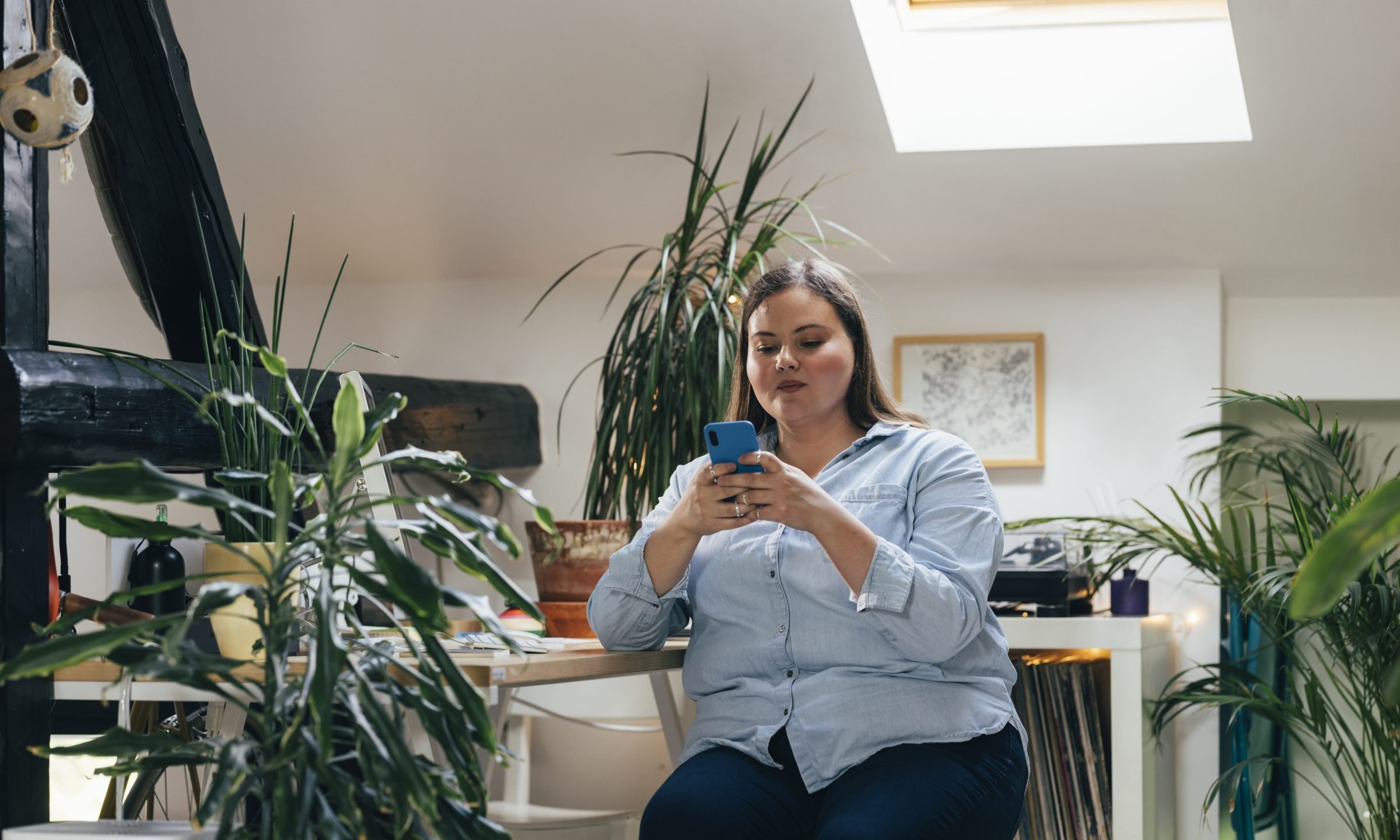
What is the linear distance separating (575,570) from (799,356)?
27.5 inches

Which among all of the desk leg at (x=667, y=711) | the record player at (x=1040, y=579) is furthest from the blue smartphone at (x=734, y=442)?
the record player at (x=1040, y=579)

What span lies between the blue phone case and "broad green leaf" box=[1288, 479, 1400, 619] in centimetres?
91

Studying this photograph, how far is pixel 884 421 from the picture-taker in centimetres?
197

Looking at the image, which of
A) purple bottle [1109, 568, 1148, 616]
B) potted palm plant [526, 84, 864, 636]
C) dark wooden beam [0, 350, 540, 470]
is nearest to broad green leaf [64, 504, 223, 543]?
dark wooden beam [0, 350, 540, 470]

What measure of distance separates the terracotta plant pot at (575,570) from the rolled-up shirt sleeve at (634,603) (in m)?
0.43

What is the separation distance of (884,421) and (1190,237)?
1.94 meters

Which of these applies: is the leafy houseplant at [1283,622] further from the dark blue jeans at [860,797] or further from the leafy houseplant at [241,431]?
the leafy houseplant at [241,431]

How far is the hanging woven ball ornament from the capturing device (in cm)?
171

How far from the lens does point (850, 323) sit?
198 cm

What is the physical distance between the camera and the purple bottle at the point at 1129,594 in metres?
3.28

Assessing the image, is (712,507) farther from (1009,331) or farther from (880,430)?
(1009,331)

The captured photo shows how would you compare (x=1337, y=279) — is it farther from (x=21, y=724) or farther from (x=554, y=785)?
(x=21, y=724)

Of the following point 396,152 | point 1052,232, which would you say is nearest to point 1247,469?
point 1052,232

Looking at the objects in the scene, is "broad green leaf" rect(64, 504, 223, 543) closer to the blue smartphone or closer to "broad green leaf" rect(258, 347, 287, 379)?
"broad green leaf" rect(258, 347, 287, 379)
